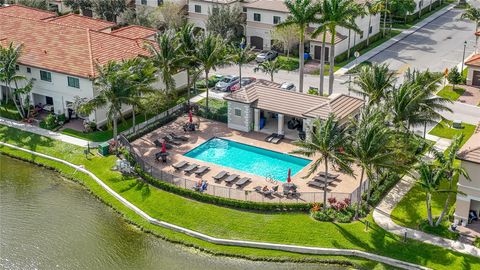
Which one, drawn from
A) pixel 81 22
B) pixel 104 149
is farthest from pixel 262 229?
pixel 81 22

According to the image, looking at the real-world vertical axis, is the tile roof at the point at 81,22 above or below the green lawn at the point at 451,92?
above

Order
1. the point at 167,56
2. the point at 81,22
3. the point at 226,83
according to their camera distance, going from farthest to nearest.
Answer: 1. the point at 81,22
2. the point at 226,83
3. the point at 167,56

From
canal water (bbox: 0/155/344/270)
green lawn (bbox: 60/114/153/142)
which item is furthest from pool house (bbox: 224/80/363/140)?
canal water (bbox: 0/155/344/270)

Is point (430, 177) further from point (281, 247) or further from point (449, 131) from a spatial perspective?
point (449, 131)

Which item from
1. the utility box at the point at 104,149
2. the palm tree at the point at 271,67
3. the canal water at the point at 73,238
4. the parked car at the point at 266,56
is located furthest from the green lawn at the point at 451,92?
the utility box at the point at 104,149

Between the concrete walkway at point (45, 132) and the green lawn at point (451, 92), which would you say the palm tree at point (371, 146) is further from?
the green lawn at point (451, 92)

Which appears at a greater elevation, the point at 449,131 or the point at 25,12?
the point at 25,12

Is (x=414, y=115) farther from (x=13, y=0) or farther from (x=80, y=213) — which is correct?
(x=13, y=0)
